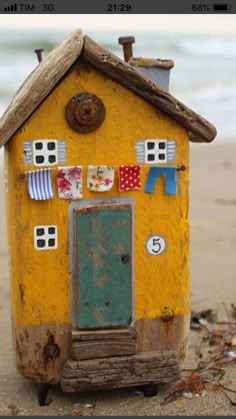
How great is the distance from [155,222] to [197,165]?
6.82 metres

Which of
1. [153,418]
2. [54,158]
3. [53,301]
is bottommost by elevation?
[153,418]

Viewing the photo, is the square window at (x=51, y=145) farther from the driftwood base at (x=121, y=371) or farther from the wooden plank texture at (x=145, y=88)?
the driftwood base at (x=121, y=371)

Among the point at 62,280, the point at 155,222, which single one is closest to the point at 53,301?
the point at 62,280

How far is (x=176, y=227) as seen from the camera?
3.94 m

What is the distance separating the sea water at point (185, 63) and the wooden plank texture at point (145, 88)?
8375mm

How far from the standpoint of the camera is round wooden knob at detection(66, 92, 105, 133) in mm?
3713

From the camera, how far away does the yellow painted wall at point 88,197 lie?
3729mm

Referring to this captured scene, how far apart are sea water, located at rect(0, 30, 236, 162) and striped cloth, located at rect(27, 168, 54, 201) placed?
866 centimetres

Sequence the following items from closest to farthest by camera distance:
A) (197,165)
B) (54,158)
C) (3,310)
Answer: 1. (54,158)
2. (3,310)
3. (197,165)

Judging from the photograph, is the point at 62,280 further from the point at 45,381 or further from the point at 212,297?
the point at 212,297

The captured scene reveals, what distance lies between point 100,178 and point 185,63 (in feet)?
51.3

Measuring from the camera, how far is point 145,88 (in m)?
3.74

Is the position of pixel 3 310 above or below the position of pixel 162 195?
below
